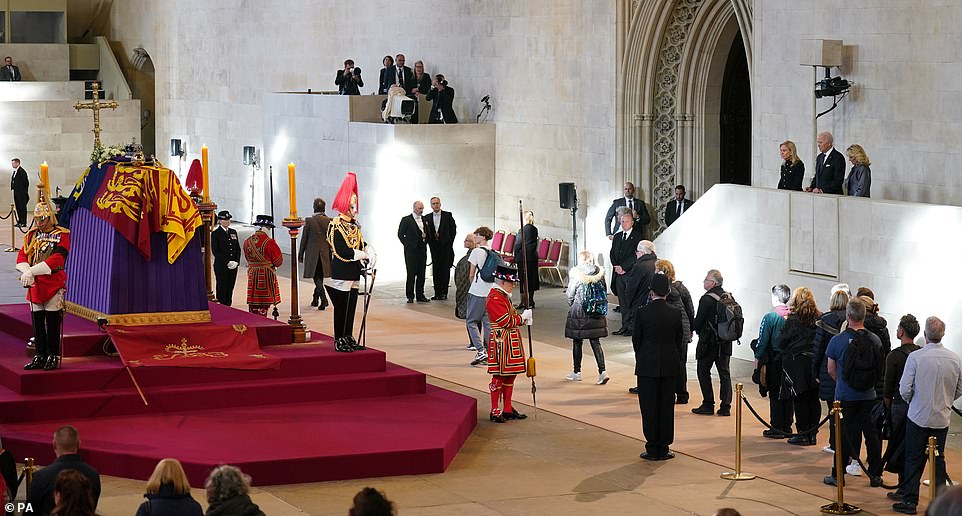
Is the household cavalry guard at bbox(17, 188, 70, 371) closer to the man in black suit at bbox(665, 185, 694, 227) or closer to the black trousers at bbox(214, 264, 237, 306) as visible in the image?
the black trousers at bbox(214, 264, 237, 306)

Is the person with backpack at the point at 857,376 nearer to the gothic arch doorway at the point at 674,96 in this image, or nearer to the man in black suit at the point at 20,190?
the gothic arch doorway at the point at 674,96

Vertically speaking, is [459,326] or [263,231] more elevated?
[263,231]

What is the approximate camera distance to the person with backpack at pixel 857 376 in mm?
10406

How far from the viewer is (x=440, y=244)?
68.2 ft

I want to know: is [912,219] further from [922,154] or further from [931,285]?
[922,154]

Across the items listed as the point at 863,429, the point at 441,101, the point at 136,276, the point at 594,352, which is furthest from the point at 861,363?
the point at 441,101

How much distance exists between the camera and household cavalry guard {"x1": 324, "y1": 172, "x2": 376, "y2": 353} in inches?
519

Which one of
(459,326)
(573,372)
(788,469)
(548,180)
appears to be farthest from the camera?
(548,180)

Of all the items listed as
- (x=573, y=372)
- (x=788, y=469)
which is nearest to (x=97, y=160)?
(x=573, y=372)

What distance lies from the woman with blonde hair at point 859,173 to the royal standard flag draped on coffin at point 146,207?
695 cm

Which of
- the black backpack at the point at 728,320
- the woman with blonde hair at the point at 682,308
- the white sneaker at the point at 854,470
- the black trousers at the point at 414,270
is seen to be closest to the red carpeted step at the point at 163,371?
the woman with blonde hair at the point at 682,308

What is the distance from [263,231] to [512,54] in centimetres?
775

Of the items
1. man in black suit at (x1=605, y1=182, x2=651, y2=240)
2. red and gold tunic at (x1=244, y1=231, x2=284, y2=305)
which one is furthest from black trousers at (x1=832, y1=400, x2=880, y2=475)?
man in black suit at (x1=605, y1=182, x2=651, y2=240)

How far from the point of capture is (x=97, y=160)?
528 inches
